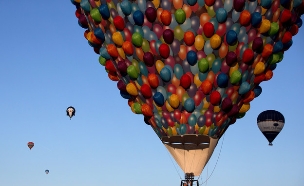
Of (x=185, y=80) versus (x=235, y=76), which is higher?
(x=235, y=76)

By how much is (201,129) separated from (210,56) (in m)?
2.10

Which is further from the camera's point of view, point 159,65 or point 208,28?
point 159,65

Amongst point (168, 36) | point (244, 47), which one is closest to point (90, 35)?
point (168, 36)

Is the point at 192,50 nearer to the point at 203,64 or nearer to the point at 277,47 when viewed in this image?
the point at 203,64

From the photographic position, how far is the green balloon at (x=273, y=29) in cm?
2178

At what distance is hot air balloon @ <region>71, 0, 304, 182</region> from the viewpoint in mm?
21141

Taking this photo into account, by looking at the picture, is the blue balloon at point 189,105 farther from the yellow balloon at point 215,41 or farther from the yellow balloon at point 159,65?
the yellow balloon at point 215,41

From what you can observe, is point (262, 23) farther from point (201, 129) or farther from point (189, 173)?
point (189, 173)

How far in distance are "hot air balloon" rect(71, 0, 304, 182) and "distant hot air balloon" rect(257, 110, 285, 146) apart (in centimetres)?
890

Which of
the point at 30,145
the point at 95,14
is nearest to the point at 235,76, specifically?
the point at 95,14

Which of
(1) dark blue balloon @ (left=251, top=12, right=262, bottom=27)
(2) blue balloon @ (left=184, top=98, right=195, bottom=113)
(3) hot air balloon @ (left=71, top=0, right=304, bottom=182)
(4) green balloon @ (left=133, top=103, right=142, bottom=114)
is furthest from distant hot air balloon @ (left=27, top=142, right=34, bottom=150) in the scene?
(1) dark blue balloon @ (left=251, top=12, right=262, bottom=27)

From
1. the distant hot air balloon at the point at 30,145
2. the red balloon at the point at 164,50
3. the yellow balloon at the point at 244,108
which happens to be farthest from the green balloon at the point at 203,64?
the distant hot air balloon at the point at 30,145

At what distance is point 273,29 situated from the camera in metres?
21.8

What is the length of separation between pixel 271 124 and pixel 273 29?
10545 mm
